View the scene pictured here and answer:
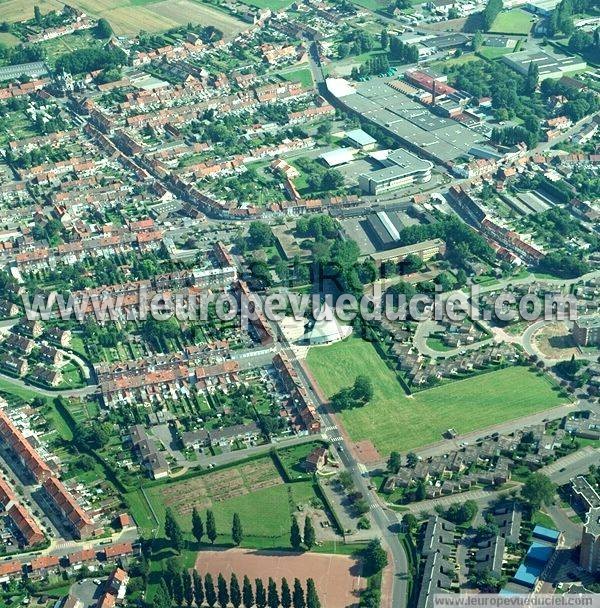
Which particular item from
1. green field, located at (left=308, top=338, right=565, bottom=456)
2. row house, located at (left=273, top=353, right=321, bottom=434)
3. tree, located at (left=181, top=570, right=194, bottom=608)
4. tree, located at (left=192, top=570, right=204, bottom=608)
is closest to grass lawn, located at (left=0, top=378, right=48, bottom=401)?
row house, located at (left=273, top=353, right=321, bottom=434)

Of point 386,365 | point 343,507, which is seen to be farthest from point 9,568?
point 386,365

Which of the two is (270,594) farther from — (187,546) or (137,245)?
(137,245)

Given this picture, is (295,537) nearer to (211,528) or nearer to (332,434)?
(211,528)

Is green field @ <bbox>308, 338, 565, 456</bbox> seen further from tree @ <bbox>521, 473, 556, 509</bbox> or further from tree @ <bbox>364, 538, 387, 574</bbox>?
tree @ <bbox>364, 538, 387, 574</bbox>

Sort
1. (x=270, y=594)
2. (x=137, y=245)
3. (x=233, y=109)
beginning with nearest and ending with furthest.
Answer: (x=270, y=594) < (x=137, y=245) < (x=233, y=109)

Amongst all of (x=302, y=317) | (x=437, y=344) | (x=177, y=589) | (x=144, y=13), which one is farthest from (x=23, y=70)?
(x=177, y=589)

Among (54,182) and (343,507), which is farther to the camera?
(54,182)
